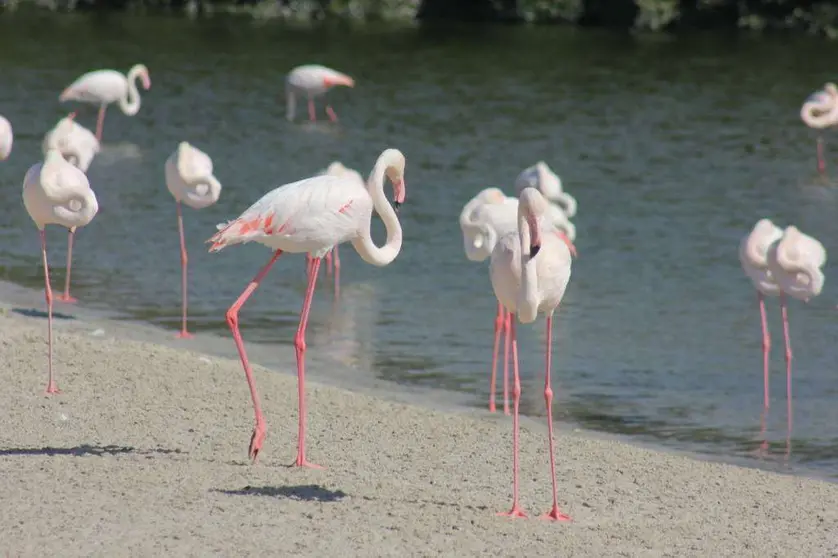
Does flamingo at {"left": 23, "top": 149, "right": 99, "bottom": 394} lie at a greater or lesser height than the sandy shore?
greater

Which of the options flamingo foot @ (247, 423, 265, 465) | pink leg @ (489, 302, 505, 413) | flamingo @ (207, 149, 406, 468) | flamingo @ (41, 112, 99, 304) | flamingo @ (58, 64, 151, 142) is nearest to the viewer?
flamingo foot @ (247, 423, 265, 465)

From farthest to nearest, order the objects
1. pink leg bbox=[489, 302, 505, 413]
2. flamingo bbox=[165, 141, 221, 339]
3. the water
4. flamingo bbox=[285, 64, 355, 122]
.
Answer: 1. flamingo bbox=[285, 64, 355, 122]
2. flamingo bbox=[165, 141, 221, 339]
3. the water
4. pink leg bbox=[489, 302, 505, 413]

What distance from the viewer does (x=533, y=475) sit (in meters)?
7.45

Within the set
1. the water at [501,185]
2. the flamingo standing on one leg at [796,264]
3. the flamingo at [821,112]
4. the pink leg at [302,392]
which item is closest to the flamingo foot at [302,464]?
the pink leg at [302,392]

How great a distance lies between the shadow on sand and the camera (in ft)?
20.9

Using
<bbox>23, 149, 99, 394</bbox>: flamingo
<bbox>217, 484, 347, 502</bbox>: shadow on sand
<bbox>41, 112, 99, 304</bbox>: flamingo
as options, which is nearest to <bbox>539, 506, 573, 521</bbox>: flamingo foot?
<bbox>217, 484, 347, 502</bbox>: shadow on sand

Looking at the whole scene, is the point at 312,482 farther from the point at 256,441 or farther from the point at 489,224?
the point at 489,224

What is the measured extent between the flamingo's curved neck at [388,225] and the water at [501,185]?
2.20 m

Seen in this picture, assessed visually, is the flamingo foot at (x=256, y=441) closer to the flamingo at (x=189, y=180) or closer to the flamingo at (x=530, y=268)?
the flamingo at (x=530, y=268)

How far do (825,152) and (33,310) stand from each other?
12.9 meters

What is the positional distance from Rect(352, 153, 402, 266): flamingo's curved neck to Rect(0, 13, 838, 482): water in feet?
7.22

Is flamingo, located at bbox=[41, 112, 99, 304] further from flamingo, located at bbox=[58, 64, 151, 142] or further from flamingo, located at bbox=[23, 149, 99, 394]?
flamingo, located at bbox=[58, 64, 151, 142]

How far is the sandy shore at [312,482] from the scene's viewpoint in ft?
19.2

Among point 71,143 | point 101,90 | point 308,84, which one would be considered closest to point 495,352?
point 71,143
